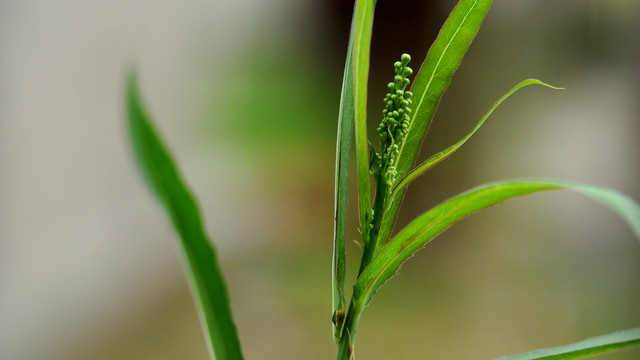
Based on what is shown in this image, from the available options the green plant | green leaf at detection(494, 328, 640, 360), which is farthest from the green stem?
green leaf at detection(494, 328, 640, 360)

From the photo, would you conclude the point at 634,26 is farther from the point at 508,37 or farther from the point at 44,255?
the point at 44,255

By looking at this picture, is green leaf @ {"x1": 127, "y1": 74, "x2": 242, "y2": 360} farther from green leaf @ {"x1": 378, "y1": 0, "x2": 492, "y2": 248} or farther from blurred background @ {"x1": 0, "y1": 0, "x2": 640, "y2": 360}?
blurred background @ {"x1": 0, "y1": 0, "x2": 640, "y2": 360}

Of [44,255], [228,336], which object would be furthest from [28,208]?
[228,336]

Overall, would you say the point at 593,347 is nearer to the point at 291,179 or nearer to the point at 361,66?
the point at 361,66

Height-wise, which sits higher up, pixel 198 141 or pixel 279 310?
pixel 198 141

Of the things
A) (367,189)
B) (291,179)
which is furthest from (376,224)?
(291,179)
